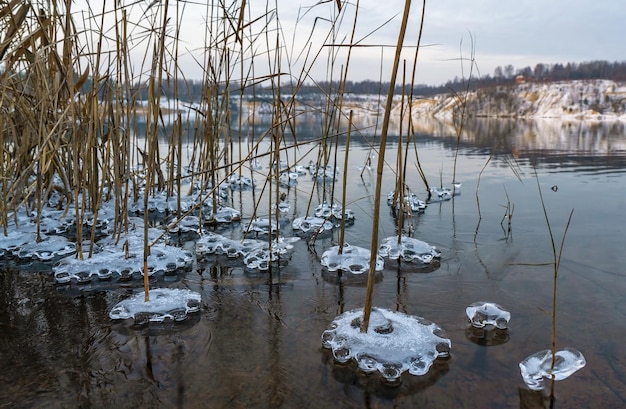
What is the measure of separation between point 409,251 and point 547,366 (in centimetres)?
102

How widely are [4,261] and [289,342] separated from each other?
1.56m

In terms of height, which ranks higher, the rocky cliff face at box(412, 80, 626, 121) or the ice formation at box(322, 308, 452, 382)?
the rocky cliff face at box(412, 80, 626, 121)

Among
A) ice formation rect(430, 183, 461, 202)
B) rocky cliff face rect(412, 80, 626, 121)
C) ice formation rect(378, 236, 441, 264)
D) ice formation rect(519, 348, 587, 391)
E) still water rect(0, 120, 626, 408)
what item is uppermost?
rocky cliff face rect(412, 80, 626, 121)

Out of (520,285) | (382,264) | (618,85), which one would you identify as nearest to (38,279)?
(382,264)

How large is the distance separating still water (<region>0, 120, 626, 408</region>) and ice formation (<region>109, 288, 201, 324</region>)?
47mm

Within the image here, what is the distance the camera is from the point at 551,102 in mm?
41688

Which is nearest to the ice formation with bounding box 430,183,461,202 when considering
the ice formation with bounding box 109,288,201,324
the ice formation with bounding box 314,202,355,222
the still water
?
the ice formation with bounding box 314,202,355,222

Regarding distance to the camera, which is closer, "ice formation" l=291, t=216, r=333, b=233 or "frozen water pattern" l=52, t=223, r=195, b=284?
"frozen water pattern" l=52, t=223, r=195, b=284

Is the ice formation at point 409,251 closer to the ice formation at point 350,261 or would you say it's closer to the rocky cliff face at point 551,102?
the ice formation at point 350,261

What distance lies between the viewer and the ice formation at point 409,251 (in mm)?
2115

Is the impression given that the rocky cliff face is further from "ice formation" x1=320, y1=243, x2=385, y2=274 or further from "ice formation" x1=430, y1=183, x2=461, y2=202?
"ice formation" x1=320, y1=243, x2=385, y2=274

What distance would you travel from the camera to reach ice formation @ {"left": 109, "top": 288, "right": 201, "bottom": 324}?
148 cm

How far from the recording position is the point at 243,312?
158cm

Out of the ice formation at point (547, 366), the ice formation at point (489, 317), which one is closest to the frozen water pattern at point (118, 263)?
the ice formation at point (489, 317)
